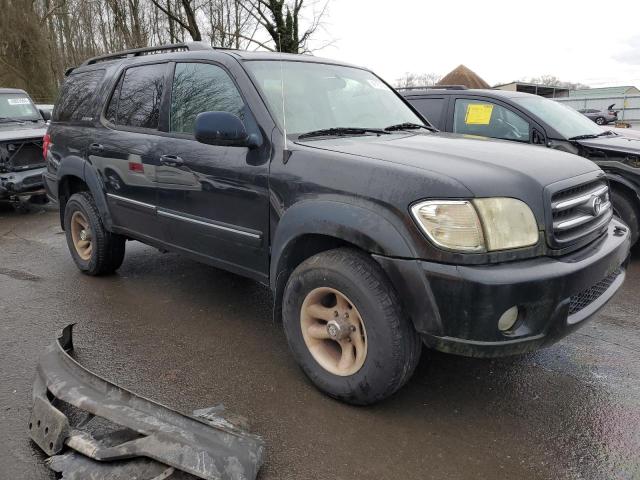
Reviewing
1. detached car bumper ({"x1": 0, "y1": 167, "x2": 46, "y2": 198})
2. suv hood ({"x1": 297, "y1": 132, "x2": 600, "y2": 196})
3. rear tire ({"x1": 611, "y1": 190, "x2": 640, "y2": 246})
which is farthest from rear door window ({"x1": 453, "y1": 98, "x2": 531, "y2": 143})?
detached car bumper ({"x1": 0, "y1": 167, "x2": 46, "y2": 198})

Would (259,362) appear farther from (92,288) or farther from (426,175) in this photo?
(92,288)

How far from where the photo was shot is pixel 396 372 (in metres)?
2.47

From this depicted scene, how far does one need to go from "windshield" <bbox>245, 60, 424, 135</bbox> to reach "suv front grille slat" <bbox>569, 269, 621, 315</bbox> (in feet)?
5.52

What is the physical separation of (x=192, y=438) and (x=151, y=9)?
2993 centimetres

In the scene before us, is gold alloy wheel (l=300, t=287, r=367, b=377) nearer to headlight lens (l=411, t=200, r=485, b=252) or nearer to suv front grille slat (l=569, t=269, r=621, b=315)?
headlight lens (l=411, t=200, r=485, b=252)

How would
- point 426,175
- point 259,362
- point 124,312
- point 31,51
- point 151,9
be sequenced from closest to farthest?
point 426,175
point 259,362
point 124,312
point 31,51
point 151,9

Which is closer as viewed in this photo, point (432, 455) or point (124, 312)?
point (432, 455)

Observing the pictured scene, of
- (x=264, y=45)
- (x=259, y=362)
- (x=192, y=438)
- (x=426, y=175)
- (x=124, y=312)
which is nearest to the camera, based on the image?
(x=192, y=438)

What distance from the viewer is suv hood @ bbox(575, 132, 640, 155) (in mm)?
5230

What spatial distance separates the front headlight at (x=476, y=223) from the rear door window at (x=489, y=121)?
147 inches

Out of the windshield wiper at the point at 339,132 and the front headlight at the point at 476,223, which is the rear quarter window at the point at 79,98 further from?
the front headlight at the point at 476,223

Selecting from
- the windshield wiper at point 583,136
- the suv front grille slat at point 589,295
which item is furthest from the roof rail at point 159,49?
the windshield wiper at point 583,136

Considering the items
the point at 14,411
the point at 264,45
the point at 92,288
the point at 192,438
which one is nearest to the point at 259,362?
the point at 192,438

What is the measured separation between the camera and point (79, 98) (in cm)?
483
